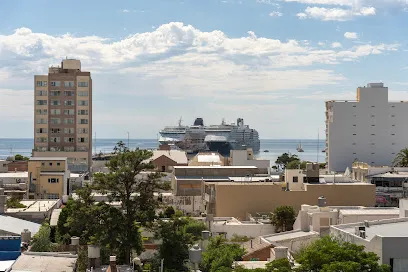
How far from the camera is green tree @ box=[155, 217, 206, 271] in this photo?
3434 centimetres

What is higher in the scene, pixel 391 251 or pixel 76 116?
pixel 76 116

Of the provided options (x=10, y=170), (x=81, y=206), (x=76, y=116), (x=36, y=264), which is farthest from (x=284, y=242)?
(x=76, y=116)

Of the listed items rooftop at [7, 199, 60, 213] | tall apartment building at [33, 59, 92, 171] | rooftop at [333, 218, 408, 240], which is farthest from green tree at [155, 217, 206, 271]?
tall apartment building at [33, 59, 92, 171]

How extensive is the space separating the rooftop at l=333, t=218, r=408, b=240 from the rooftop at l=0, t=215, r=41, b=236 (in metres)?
15.0

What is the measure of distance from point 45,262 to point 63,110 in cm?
7772

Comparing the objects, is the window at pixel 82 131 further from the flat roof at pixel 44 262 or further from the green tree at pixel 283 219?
the flat roof at pixel 44 262

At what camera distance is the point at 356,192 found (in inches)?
2368

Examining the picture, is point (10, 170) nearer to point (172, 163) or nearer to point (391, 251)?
point (172, 163)

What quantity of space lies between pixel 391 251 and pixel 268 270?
4.58 m

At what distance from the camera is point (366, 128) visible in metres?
125

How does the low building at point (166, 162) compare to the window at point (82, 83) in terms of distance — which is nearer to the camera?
the low building at point (166, 162)

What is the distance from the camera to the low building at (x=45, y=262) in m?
27.9

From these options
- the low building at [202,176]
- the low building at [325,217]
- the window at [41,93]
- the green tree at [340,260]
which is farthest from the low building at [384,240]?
the window at [41,93]

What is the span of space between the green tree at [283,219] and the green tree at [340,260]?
20471 mm
